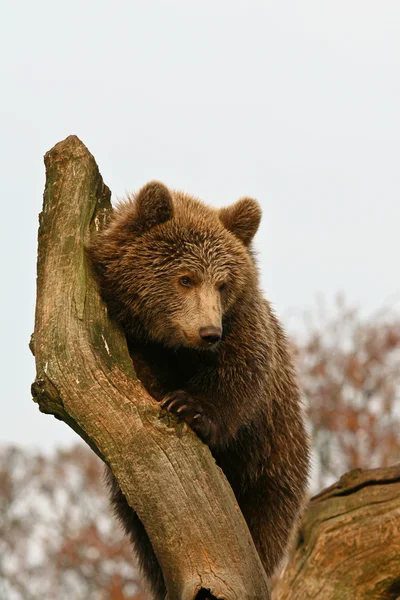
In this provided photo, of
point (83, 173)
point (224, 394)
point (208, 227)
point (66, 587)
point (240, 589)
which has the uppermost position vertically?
point (66, 587)

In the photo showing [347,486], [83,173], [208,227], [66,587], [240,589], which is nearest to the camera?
[240,589]

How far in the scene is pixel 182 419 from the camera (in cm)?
529

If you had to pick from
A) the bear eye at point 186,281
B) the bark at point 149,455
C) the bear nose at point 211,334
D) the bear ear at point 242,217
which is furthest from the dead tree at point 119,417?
the bear ear at point 242,217

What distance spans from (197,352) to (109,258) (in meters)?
0.87

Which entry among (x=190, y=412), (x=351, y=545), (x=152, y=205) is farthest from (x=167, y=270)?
(x=351, y=545)

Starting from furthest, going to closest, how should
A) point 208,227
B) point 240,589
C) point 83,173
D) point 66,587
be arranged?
point 66,587, point 208,227, point 83,173, point 240,589

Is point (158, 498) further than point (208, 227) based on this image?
No

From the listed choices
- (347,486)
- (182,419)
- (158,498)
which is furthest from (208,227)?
(347,486)

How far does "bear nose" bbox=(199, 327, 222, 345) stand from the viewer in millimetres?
5635

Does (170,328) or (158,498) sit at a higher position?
(170,328)

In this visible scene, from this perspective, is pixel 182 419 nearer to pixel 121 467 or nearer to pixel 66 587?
pixel 121 467

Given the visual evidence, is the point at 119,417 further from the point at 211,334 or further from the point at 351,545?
the point at 351,545

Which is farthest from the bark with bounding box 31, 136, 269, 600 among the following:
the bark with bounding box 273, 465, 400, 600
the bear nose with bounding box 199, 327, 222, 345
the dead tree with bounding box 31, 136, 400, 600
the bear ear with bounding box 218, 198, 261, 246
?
the bark with bounding box 273, 465, 400, 600

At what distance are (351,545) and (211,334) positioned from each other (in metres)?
3.17
